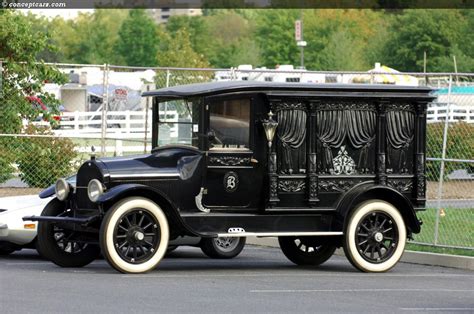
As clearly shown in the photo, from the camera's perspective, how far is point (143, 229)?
14.5 metres

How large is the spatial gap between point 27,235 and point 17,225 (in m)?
0.20

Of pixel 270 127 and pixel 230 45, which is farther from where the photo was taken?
pixel 230 45

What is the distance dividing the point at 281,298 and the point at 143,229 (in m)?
2.75

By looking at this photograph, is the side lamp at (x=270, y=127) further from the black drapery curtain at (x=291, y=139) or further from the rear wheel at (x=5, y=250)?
the rear wheel at (x=5, y=250)

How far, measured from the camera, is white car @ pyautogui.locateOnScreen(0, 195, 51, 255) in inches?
632

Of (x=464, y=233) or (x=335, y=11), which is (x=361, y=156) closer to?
(x=464, y=233)

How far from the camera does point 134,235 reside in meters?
14.4

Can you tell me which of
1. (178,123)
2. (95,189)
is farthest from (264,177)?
(95,189)

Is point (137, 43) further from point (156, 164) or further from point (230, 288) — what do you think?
point (230, 288)

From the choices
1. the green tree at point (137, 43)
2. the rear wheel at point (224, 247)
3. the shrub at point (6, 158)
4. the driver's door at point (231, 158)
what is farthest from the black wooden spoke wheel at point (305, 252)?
the green tree at point (137, 43)

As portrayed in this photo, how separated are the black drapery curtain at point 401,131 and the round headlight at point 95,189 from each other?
390 cm

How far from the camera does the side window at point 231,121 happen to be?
50.4 feet

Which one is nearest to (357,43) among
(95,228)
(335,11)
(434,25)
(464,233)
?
(335,11)

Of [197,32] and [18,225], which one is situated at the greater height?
[197,32]
